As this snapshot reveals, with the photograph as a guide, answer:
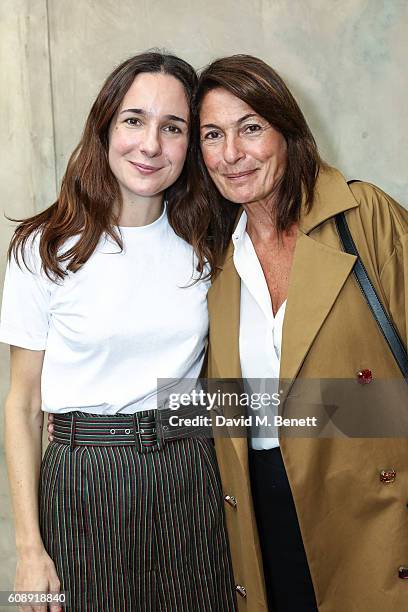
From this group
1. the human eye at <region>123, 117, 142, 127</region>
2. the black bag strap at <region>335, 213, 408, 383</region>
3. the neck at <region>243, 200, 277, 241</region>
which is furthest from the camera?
the neck at <region>243, 200, 277, 241</region>

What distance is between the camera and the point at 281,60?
2.74m

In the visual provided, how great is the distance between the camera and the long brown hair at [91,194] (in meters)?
2.02

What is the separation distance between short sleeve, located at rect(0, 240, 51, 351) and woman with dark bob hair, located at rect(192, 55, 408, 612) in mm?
463

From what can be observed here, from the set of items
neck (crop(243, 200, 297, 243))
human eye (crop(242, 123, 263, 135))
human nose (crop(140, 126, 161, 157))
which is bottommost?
neck (crop(243, 200, 297, 243))

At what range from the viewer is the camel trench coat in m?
1.95

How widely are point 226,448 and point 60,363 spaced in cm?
50

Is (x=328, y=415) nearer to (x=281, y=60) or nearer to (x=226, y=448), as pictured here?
(x=226, y=448)

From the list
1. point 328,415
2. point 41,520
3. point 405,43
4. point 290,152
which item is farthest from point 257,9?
point 41,520

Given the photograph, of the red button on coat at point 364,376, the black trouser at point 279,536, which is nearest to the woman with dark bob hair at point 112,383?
the black trouser at point 279,536

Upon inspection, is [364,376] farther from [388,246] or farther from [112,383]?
[112,383]

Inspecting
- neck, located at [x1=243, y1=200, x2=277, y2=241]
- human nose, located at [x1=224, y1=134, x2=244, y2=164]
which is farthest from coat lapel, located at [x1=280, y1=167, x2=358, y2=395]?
human nose, located at [x1=224, y1=134, x2=244, y2=164]

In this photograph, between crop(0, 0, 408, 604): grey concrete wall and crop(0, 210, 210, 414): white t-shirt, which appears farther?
crop(0, 0, 408, 604): grey concrete wall

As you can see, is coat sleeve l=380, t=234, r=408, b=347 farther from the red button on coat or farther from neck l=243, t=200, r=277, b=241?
neck l=243, t=200, r=277, b=241

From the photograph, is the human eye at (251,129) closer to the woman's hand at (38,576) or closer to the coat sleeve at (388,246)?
Result: the coat sleeve at (388,246)
